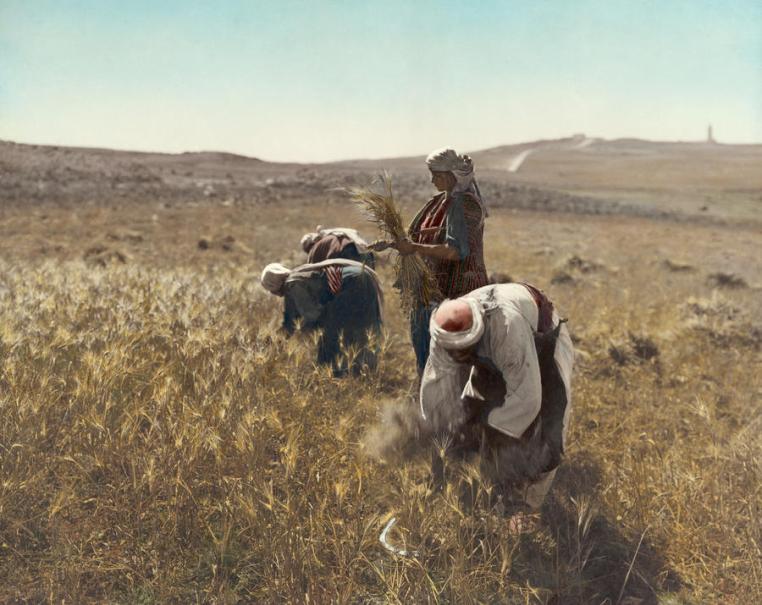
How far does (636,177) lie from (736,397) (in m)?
46.2

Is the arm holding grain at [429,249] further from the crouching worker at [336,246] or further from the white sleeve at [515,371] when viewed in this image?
the crouching worker at [336,246]

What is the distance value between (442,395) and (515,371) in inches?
15.9

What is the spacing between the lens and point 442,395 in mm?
3023

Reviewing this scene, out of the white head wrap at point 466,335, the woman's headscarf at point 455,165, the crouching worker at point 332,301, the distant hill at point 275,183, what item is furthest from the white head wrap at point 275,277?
the white head wrap at point 466,335

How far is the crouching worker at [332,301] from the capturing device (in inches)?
195

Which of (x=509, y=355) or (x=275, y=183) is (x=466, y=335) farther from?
(x=275, y=183)

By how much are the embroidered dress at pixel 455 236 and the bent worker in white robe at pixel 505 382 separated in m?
0.44

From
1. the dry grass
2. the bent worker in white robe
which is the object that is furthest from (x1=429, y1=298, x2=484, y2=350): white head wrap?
the dry grass

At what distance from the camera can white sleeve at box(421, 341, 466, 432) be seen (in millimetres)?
2986

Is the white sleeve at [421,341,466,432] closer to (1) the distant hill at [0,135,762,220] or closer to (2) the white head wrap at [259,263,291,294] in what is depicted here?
(2) the white head wrap at [259,263,291,294]

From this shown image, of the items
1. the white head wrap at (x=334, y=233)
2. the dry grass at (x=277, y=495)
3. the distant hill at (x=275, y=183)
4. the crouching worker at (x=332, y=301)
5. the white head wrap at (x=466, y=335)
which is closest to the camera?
the dry grass at (x=277, y=495)

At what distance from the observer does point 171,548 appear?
2559 millimetres

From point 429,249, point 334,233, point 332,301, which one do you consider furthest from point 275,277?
point 429,249

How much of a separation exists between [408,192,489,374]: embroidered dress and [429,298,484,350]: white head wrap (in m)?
0.61
